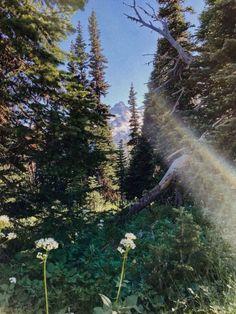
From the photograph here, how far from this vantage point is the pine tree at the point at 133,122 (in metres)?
34.7

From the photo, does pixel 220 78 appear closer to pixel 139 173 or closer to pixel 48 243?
pixel 48 243

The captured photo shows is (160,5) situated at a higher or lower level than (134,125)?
higher

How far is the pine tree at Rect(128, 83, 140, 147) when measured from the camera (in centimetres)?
3472

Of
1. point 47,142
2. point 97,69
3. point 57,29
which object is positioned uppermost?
point 97,69

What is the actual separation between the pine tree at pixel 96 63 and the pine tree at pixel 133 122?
206 inches

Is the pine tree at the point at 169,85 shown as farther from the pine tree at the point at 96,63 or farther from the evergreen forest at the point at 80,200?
the pine tree at the point at 96,63

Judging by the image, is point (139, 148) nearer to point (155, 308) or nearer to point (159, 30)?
point (159, 30)

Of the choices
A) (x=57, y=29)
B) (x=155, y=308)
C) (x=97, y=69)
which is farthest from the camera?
(x=97, y=69)

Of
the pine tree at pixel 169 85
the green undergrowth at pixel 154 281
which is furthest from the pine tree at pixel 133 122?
the green undergrowth at pixel 154 281

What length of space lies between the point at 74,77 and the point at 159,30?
7957mm

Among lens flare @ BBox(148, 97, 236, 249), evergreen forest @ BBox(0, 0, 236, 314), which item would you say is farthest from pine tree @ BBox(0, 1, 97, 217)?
lens flare @ BBox(148, 97, 236, 249)

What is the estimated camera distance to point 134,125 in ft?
123

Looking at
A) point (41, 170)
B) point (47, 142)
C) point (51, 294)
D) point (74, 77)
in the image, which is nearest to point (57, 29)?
point (74, 77)

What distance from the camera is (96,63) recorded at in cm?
3706
